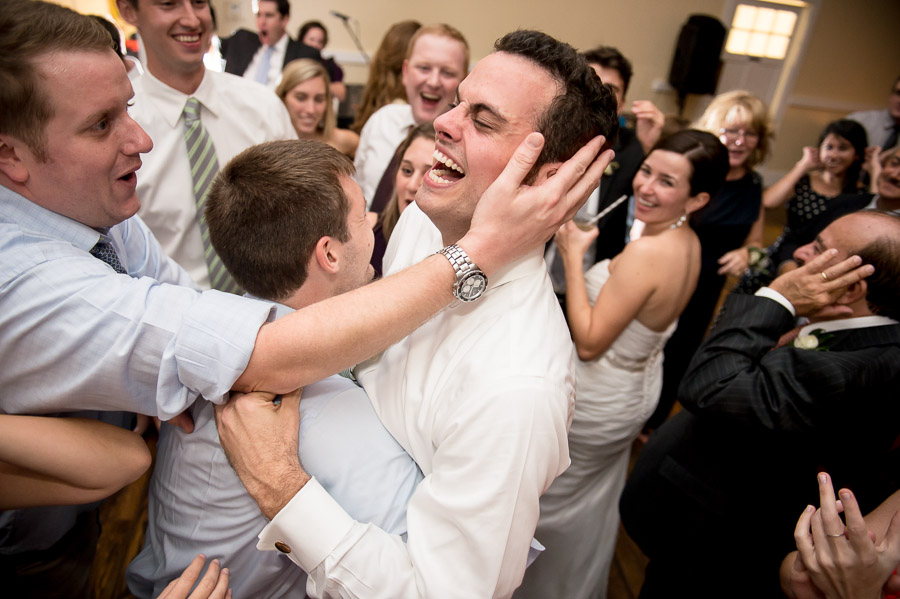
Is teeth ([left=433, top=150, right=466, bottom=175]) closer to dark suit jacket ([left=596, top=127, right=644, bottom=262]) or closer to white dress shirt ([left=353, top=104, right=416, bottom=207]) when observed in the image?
white dress shirt ([left=353, top=104, right=416, bottom=207])

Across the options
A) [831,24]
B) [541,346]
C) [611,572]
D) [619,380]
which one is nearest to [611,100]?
[541,346]

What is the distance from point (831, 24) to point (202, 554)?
34.8 feet

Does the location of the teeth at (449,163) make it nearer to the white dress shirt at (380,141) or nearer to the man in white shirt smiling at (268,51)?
the white dress shirt at (380,141)

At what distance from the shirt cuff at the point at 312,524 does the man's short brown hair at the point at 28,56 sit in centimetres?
77

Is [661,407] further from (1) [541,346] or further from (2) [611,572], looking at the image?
(1) [541,346]

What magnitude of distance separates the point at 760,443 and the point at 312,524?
124 centimetres

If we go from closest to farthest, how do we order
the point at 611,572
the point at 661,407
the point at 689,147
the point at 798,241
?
the point at 689,147 < the point at 611,572 < the point at 798,241 < the point at 661,407

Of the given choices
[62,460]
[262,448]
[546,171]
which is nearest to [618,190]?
[546,171]

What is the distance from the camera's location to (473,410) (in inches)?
39.1

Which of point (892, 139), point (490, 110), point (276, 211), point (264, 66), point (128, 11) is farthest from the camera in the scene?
point (264, 66)

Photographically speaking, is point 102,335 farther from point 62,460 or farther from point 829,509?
point 829,509

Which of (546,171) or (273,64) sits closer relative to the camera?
(546,171)

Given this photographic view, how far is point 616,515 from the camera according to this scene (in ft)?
7.02

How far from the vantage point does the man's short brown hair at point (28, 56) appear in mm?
913
